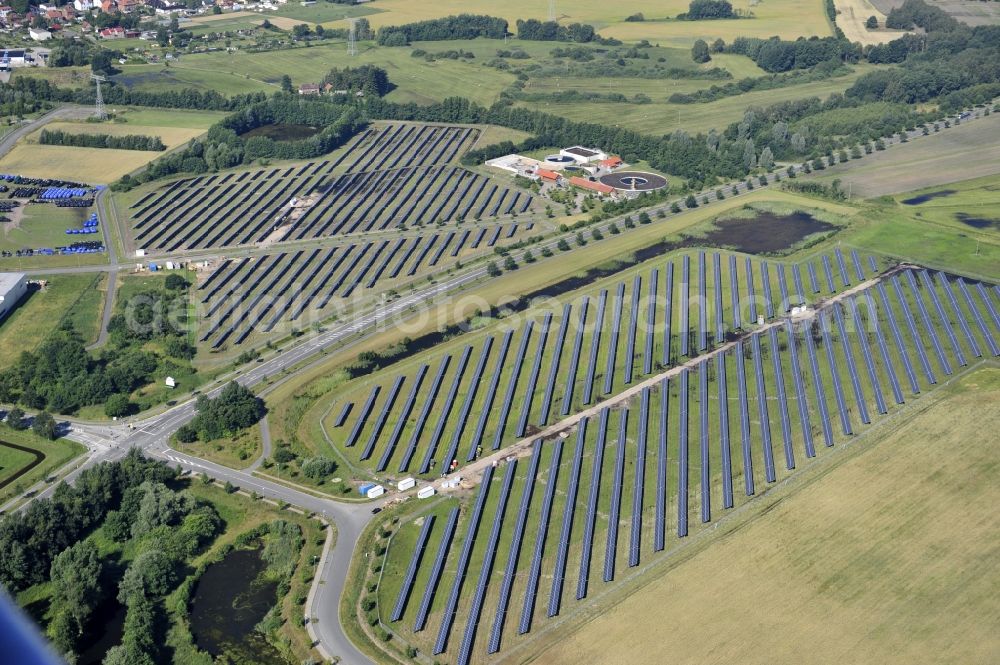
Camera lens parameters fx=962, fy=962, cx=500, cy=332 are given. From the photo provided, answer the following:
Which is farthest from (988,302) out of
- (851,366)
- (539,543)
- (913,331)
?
(539,543)

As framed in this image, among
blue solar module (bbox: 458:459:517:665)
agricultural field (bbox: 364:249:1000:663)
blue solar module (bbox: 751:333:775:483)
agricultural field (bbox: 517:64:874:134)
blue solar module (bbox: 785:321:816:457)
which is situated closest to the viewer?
blue solar module (bbox: 458:459:517:665)

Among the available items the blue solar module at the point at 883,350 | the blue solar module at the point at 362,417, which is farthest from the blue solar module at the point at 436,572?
the blue solar module at the point at 883,350

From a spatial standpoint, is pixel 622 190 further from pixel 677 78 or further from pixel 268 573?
pixel 268 573

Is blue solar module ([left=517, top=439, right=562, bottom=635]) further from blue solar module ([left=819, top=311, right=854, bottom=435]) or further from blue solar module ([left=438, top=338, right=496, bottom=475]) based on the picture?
blue solar module ([left=819, top=311, right=854, bottom=435])

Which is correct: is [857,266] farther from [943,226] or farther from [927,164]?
[927,164]

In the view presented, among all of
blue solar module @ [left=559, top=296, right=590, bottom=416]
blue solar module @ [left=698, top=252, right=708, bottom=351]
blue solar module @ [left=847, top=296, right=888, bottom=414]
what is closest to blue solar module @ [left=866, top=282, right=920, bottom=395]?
blue solar module @ [left=847, top=296, right=888, bottom=414]

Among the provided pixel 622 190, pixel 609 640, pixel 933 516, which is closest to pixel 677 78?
pixel 622 190
